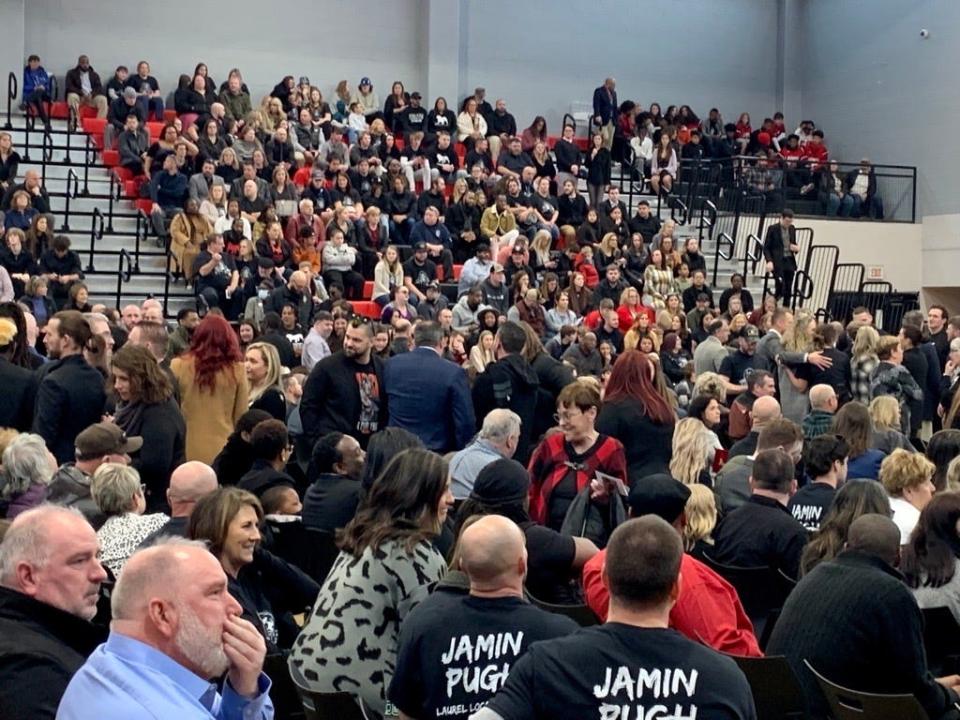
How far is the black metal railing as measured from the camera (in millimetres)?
15148

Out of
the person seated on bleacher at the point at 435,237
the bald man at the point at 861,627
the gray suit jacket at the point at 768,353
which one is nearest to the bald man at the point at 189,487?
the bald man at the point at 861,627

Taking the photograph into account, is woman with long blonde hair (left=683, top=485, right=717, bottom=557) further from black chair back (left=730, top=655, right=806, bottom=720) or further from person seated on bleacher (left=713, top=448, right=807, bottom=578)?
black chair back (left=730, top=655, right=806, bottom=720)

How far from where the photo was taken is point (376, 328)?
979cm

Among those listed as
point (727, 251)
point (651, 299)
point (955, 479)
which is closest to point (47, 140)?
point (651, 299)

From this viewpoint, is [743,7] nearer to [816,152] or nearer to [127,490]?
[816,152]

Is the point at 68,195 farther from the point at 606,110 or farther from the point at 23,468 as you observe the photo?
the point at 23,468

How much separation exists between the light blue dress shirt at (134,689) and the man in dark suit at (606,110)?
19999 millimetres

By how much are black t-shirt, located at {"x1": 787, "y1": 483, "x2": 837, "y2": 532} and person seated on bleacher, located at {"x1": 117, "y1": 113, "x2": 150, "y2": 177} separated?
1251 centimetres

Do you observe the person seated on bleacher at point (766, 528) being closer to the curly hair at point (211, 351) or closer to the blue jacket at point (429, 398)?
the blue jacket at point (429, 398)

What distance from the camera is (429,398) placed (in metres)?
8.02

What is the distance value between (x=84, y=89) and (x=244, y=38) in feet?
10.8

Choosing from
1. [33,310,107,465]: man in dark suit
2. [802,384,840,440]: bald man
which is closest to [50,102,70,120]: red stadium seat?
[33,310,107,465]: man in dark suit

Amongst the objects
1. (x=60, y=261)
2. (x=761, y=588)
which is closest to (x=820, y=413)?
(x=761, y=588)

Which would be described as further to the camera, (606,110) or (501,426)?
(606,110)
